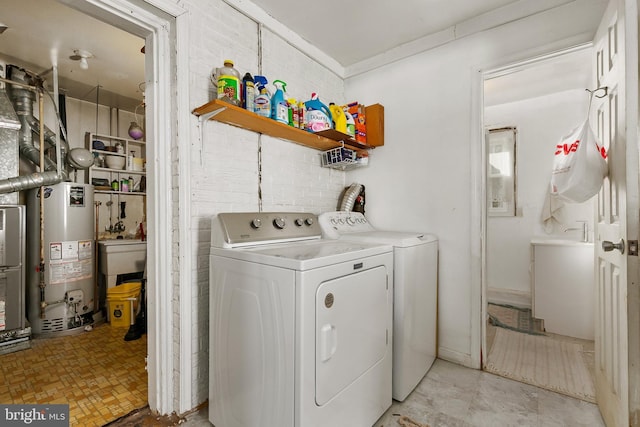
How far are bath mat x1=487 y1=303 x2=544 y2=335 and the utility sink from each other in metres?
3.88

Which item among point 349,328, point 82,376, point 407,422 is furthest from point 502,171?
point 82,376

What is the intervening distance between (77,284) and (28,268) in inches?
18.8

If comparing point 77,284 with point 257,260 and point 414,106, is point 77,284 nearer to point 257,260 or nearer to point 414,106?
point 257,260

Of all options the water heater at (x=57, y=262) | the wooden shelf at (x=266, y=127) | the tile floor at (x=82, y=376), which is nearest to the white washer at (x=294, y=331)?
the wooden shelf at (x=266, y=127)

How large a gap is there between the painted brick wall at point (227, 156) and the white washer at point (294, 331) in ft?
0.58

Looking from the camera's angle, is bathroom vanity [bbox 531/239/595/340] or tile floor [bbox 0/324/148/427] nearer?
tile floor [bbox 0/324/148/427]

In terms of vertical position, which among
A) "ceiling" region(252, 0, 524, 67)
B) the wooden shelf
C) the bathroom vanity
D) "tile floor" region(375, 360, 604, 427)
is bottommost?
"tile floor" region(375, 360, 604, 427)

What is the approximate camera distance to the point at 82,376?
1982 millimetres

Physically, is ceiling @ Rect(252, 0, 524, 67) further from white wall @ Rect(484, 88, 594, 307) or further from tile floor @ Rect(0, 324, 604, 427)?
tile floor @ Rect(0, 324, 604, 427)

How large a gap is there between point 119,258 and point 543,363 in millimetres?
4034

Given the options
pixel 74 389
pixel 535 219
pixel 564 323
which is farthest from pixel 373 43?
pixel 74 389

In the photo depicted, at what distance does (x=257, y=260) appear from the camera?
4.21ft

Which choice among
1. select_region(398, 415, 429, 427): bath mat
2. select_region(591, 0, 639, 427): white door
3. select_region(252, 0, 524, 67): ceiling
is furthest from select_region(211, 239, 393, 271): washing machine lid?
select_region(252, 0, 524, 67): ceiling

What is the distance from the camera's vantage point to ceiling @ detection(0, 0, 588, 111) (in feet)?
6.51
